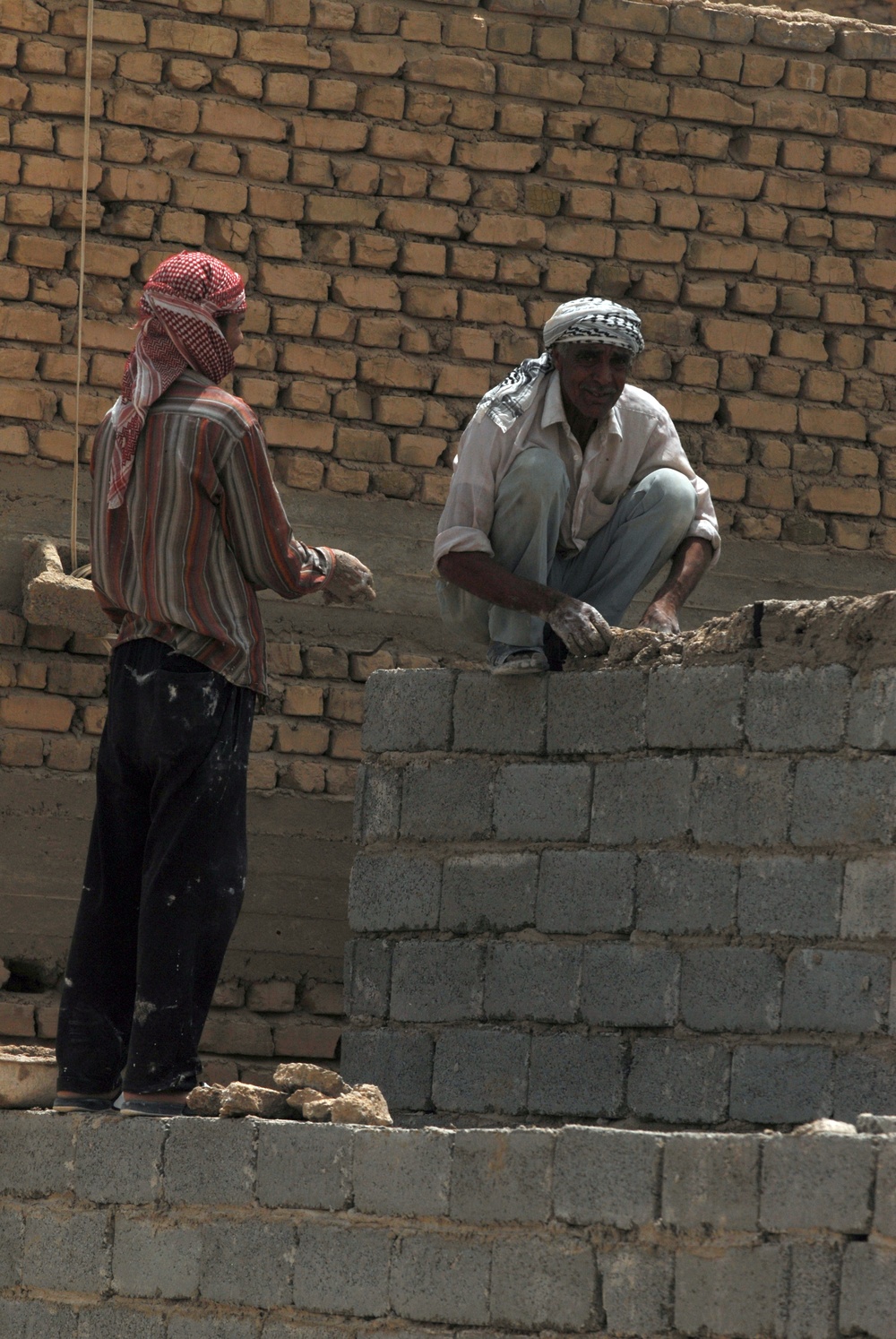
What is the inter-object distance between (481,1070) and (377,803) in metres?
0.71

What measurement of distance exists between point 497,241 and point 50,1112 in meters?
3.26

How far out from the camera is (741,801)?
4250 millimetres

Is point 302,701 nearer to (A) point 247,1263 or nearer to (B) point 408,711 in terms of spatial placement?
(B) point 408,711

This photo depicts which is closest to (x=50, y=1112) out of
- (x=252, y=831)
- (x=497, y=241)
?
(x=252, y=831)

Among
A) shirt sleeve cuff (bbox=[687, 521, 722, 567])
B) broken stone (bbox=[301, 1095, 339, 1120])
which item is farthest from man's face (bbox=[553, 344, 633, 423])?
broken stone (bbox=[301, 1095, 339, 1120])

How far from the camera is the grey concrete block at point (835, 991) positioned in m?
3.97

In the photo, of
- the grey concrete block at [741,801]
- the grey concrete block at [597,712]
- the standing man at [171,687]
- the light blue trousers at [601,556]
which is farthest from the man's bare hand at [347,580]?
the grey concrete block at [741,801]

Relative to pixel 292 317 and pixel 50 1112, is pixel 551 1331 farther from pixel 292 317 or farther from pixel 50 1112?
pixel 292 317

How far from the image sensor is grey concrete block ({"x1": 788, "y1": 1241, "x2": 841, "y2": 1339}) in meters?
3.29

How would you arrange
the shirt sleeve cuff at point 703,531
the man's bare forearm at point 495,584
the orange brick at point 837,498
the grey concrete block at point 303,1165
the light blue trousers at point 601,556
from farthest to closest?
the orange brick at point 837,498 < the shirt sleeve cuff at point 703,531 < the light blue trousers at point 601,556 < the man's bare forearm at point 495,584 < the grey concrete block at point 303,1165

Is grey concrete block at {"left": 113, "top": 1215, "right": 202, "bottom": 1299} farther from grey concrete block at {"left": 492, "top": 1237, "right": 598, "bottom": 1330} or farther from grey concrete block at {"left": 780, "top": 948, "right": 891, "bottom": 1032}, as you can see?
grey concrete block at {"left": 780, "top": 948, "right": 891, "bottom": 1032}

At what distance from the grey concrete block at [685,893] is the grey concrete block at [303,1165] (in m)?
0.87

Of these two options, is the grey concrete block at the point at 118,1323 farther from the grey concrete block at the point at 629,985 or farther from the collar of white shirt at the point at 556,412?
the collar of white shirt at the point at 556,412

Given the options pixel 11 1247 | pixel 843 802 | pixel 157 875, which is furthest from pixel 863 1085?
pixel 11 1247
